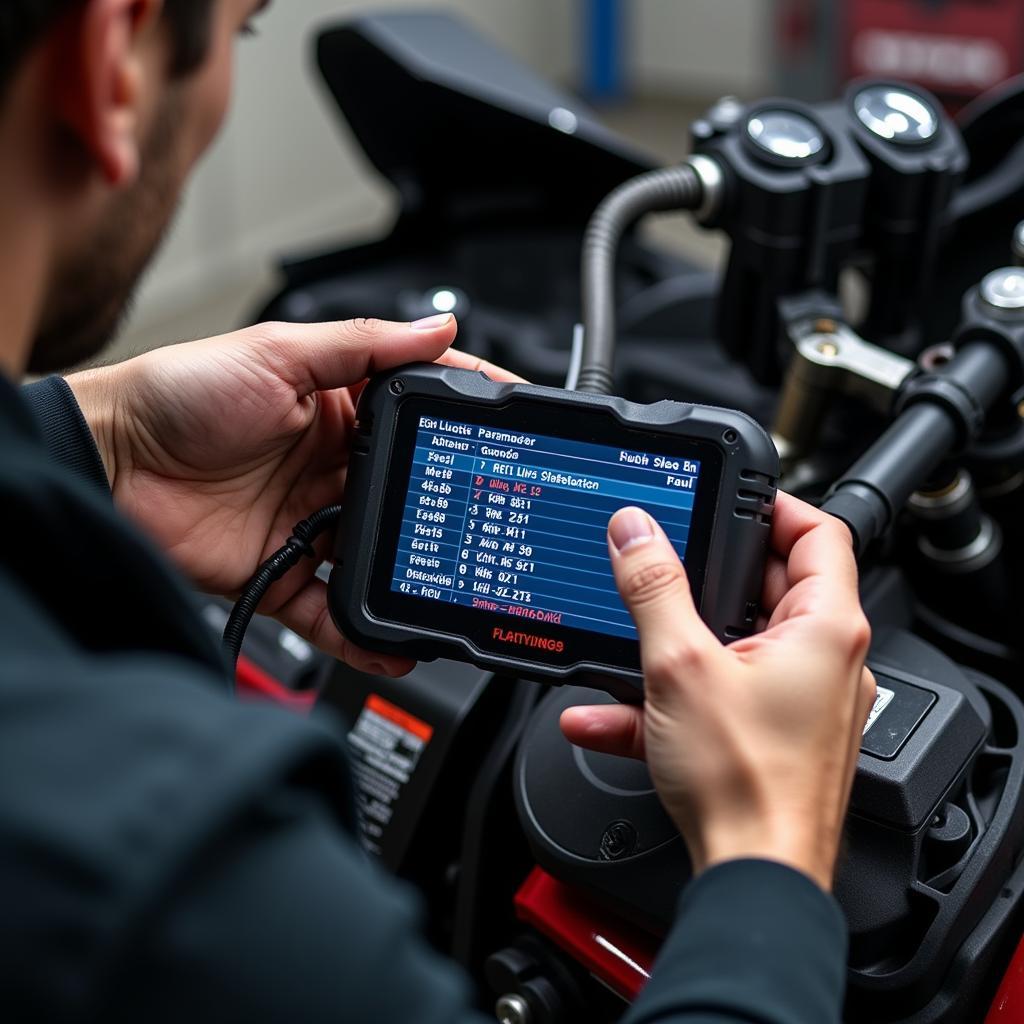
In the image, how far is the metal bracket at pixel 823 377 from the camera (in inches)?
37.2

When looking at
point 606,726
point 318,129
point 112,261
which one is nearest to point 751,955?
point 606,726

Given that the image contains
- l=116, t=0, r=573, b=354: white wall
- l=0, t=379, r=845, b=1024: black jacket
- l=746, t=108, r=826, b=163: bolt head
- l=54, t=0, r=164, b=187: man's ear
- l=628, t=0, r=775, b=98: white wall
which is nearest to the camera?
l=0, t=379, r=845, b=1024: black jacket

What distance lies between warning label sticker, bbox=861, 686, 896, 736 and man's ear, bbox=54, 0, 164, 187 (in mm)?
504

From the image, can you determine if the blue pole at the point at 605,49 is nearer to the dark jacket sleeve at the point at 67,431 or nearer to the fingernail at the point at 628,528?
the dark jacket sleeve at the point at 67,431

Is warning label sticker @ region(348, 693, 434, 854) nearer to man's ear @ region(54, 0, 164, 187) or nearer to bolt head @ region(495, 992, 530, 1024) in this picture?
bolt head @ region(495, 992, 530, 1024)

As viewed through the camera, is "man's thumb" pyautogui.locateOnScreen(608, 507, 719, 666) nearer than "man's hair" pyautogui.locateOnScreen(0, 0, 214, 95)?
No

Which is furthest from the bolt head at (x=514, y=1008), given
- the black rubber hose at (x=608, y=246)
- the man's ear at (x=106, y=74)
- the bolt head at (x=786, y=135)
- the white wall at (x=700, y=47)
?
the white wall at (x=700, y=47)

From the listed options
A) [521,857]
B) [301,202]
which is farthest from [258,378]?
[301,202]

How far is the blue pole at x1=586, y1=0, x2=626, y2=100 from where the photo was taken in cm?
496

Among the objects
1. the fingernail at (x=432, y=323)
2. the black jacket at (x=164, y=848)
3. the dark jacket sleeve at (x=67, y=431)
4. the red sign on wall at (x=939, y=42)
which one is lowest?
the red sign on wall at (x=939, y=42)

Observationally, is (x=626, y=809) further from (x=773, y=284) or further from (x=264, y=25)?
(x=264, y=25)

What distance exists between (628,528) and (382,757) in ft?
1.02

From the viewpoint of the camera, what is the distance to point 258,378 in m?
0.92

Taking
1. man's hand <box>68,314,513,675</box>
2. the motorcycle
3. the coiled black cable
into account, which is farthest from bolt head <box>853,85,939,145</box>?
the coiled black cable
